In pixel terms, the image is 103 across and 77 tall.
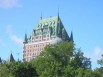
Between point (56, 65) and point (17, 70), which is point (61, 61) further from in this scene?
point (17, 70)

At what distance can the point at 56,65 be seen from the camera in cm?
7362

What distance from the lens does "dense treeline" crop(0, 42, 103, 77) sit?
236 feet

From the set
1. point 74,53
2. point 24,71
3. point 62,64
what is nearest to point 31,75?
point 24,71

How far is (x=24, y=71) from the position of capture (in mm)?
73500

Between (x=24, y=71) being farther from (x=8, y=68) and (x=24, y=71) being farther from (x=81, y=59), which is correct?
(x=81, y=59)

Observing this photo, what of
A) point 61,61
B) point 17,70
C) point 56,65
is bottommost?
point 17,70

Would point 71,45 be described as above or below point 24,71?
above

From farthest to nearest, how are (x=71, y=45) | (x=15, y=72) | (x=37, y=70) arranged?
(x=71, y=45)
(x=37, y=70)
(x=15, y=72)

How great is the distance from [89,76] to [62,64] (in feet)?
28.4

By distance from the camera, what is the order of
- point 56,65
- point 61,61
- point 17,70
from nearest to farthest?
point 17,70
point 56,65
point 61,61

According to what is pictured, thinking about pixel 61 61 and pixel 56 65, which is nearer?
pixel 56 65

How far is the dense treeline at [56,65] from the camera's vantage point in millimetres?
72062

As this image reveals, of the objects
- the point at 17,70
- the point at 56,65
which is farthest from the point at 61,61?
the point at 17,70

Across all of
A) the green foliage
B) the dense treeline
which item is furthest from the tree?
the green foliage
